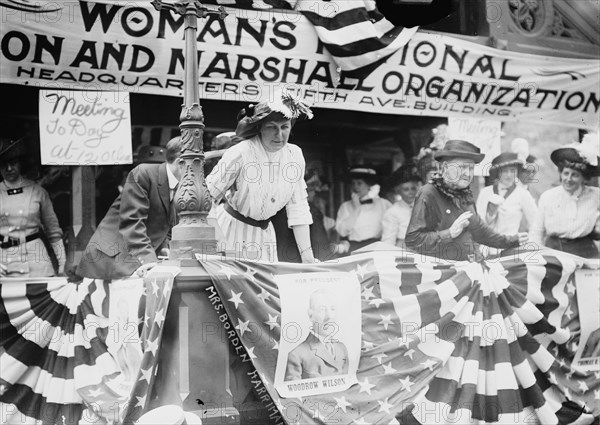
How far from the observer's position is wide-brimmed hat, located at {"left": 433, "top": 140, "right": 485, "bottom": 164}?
876 cm

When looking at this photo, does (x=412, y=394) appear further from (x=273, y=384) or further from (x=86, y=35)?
(x=86, y=35)

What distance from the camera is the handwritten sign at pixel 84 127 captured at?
7.45 m

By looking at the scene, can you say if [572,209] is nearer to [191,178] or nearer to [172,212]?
[172,212]

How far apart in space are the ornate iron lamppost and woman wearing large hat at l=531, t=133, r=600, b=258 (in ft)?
15.1

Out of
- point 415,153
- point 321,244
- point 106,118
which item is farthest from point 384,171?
point 106,118

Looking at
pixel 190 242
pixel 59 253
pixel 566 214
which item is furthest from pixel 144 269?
pixel 566 214

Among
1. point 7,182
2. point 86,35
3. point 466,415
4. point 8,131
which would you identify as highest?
point 86,35

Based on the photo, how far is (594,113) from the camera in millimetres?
10047

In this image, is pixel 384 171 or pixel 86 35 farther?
pixel 384 171

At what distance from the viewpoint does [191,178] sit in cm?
573

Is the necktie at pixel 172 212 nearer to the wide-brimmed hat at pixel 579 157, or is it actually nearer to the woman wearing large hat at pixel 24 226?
the woman wearing large hat at pixel 24 226

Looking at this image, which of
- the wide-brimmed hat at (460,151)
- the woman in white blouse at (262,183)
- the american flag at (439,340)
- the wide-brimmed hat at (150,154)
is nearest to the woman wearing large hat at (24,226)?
the wide-brimmed hat at (150,154)

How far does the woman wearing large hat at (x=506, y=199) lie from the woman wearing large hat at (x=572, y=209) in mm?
373

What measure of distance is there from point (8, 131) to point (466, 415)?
18.6 ft
